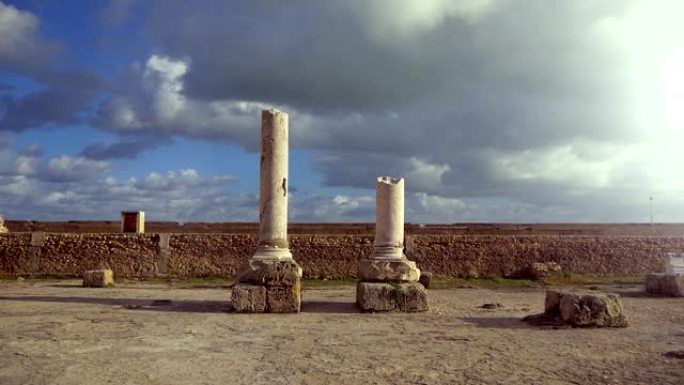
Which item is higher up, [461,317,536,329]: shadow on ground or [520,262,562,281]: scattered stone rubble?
[520,262,562,281]: scattered stone rubble

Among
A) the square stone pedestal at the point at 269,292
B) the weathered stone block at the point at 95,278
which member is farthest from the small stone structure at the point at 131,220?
the square stone pedestal at the point at 269,292

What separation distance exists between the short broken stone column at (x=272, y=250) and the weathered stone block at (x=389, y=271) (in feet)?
4.98

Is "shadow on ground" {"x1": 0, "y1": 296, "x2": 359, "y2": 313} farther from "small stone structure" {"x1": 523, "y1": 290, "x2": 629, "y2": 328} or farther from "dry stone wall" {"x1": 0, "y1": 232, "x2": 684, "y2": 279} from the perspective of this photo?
"dry stone wall" {"x1": 0, "y1": 232, "x2": 684, "y2": 279}

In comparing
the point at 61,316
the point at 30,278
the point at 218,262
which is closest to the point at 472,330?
the point at 61,316

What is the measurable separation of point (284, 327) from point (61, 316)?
12.7 ft

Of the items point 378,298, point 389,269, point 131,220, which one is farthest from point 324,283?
point 131,220

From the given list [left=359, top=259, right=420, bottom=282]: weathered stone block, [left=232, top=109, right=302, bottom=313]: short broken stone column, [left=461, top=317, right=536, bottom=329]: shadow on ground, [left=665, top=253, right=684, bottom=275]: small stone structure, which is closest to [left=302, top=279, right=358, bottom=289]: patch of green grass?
[left=359, top=259, right=420, bottom=282]: weathered stone block

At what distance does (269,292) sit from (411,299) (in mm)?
2610

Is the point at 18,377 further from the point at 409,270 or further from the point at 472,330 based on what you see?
the point at 409,270

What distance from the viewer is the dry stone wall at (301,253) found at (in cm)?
1784

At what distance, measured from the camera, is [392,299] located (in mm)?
10609

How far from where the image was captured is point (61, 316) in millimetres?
9523

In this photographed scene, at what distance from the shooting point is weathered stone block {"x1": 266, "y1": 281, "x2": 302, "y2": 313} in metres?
10.4

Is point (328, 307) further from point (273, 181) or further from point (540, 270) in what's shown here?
point (540, 270)
